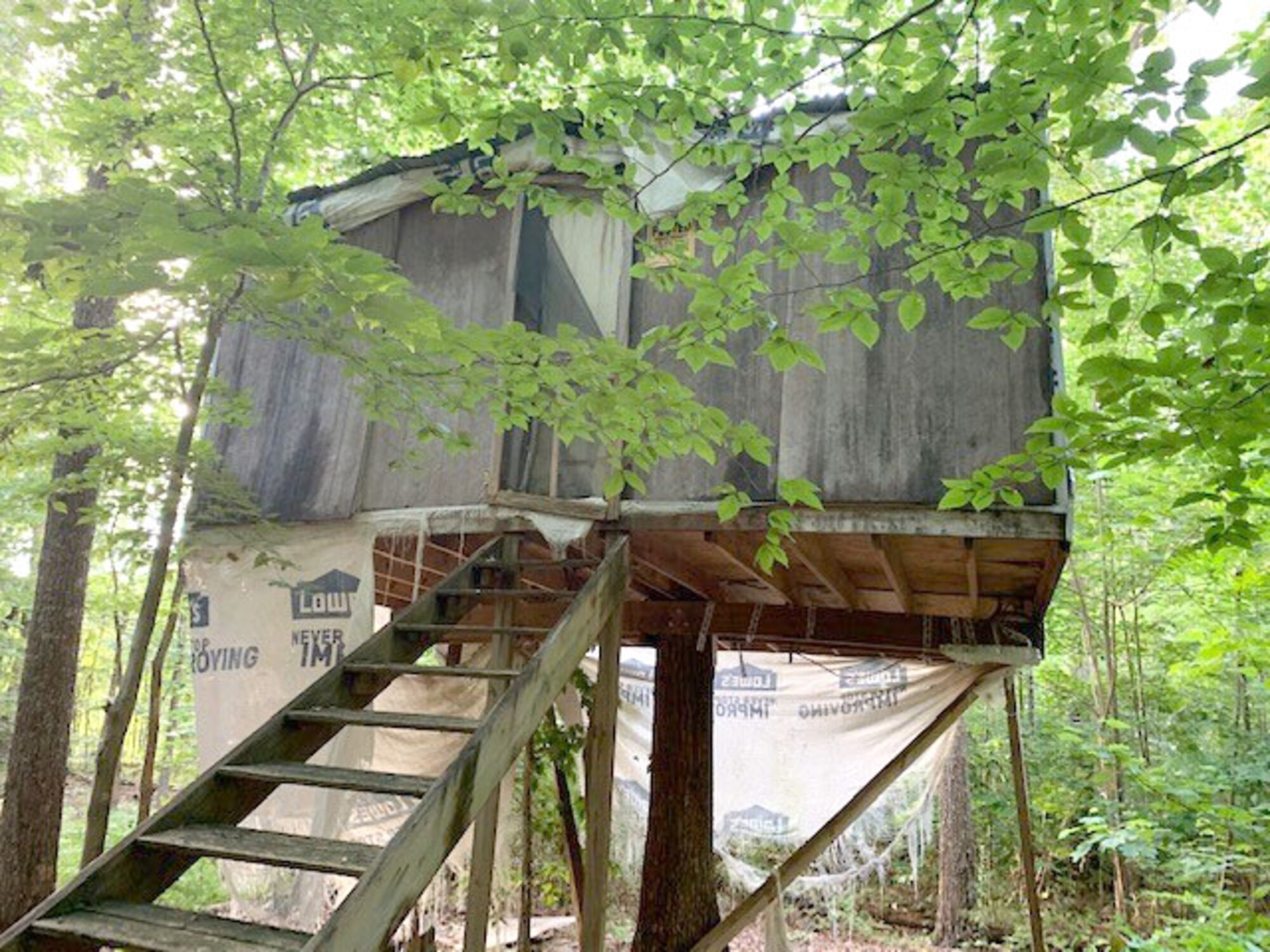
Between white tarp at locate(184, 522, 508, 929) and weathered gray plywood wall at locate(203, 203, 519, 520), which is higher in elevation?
weathered gray plywood wall at locate(203, 203, 519, 520)

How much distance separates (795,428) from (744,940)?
22.4 ft

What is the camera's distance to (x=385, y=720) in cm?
276

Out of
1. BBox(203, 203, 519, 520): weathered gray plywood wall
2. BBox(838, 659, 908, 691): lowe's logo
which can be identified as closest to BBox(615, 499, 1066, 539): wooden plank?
BBox(203, 203, 519, 520): weathered gray plywood wall

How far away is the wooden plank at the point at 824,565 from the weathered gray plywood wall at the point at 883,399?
27cm

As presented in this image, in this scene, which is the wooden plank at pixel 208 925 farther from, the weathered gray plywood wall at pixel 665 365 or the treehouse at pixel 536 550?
the weathered gray plywood wall at pixel 665 365

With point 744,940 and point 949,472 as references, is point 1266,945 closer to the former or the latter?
point 949,472

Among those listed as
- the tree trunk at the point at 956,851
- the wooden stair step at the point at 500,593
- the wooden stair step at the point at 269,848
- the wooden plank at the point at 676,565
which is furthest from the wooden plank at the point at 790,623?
the tree trunk at the point at 956,851

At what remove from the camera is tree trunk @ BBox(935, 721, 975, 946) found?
841cm

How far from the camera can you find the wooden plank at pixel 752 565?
403 centimetres

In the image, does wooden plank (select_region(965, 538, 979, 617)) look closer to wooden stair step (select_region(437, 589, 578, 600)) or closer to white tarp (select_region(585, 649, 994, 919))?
white tarp (select_region(585, 649, 994, 919))

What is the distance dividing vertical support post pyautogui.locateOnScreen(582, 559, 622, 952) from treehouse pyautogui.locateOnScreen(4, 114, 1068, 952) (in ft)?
0.05

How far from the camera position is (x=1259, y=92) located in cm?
168

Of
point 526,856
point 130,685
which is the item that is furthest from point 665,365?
point 526,856

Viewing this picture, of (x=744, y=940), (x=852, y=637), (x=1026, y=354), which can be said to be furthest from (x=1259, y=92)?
(x=744, y=940)
